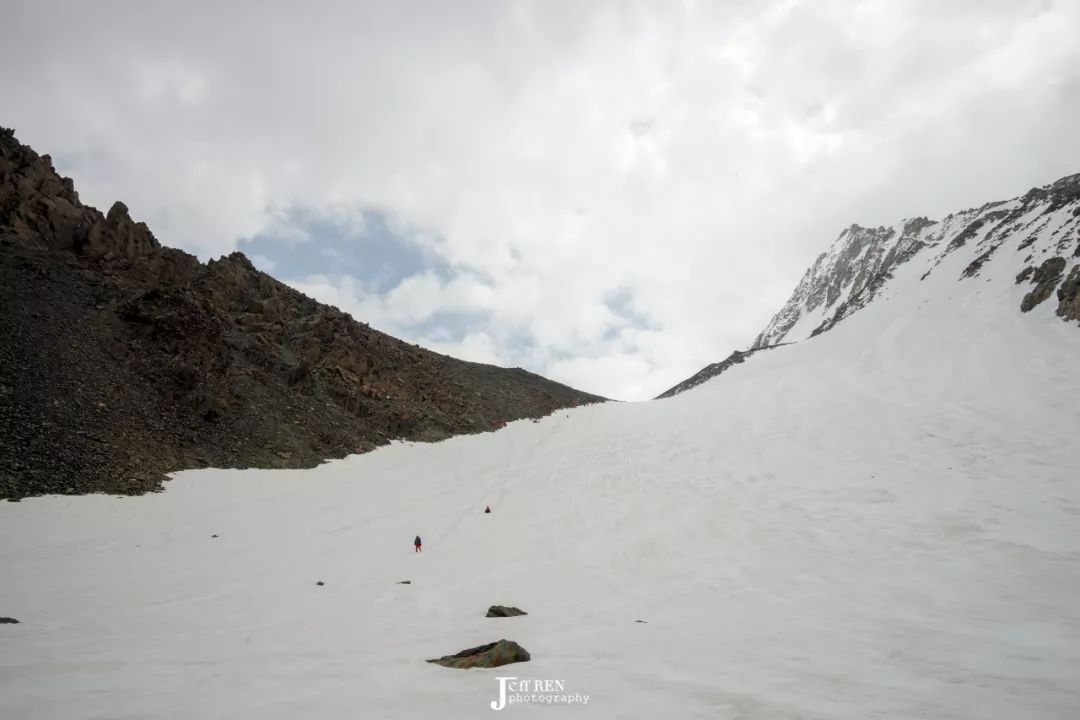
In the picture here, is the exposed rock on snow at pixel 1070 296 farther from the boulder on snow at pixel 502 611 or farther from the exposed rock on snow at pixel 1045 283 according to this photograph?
the boulder on snow at pixel 502 611

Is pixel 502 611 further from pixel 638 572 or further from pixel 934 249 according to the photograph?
pixel 934 249

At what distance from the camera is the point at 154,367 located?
2611 cm

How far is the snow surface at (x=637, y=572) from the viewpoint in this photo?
5.27 m

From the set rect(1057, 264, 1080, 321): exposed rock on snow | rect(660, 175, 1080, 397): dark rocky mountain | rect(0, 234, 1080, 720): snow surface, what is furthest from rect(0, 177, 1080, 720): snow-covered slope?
rect(660, 175, 1080, 397): dark rocky mountain

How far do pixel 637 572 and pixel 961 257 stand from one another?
57.1m

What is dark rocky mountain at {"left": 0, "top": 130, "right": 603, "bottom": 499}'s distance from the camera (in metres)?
19.6

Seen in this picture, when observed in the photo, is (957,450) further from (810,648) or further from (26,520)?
(26,520)

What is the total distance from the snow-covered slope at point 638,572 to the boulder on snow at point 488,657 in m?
0.28

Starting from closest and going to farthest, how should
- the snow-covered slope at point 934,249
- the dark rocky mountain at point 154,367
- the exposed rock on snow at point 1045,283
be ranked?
the dark rocky mountain at point 154,367, the exposed rock on snow at point 1045,283, the snow-covered slope at point 934,249

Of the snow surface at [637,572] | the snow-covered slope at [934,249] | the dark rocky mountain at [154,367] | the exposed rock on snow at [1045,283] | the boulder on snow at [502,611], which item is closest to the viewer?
the snow surface at [637,572]

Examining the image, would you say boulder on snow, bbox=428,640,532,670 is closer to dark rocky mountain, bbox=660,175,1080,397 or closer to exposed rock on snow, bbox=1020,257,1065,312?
dark rocky mountain, bbox=660,175,1080,397

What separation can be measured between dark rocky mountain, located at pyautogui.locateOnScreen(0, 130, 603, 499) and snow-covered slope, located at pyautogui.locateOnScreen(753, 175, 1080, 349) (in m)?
40.5

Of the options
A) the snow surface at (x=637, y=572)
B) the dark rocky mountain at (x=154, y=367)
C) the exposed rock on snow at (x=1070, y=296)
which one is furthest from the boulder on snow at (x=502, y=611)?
the exposed rock on snow at (x=1070, y=296)

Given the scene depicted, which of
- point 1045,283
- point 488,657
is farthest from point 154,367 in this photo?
point 1045,283
